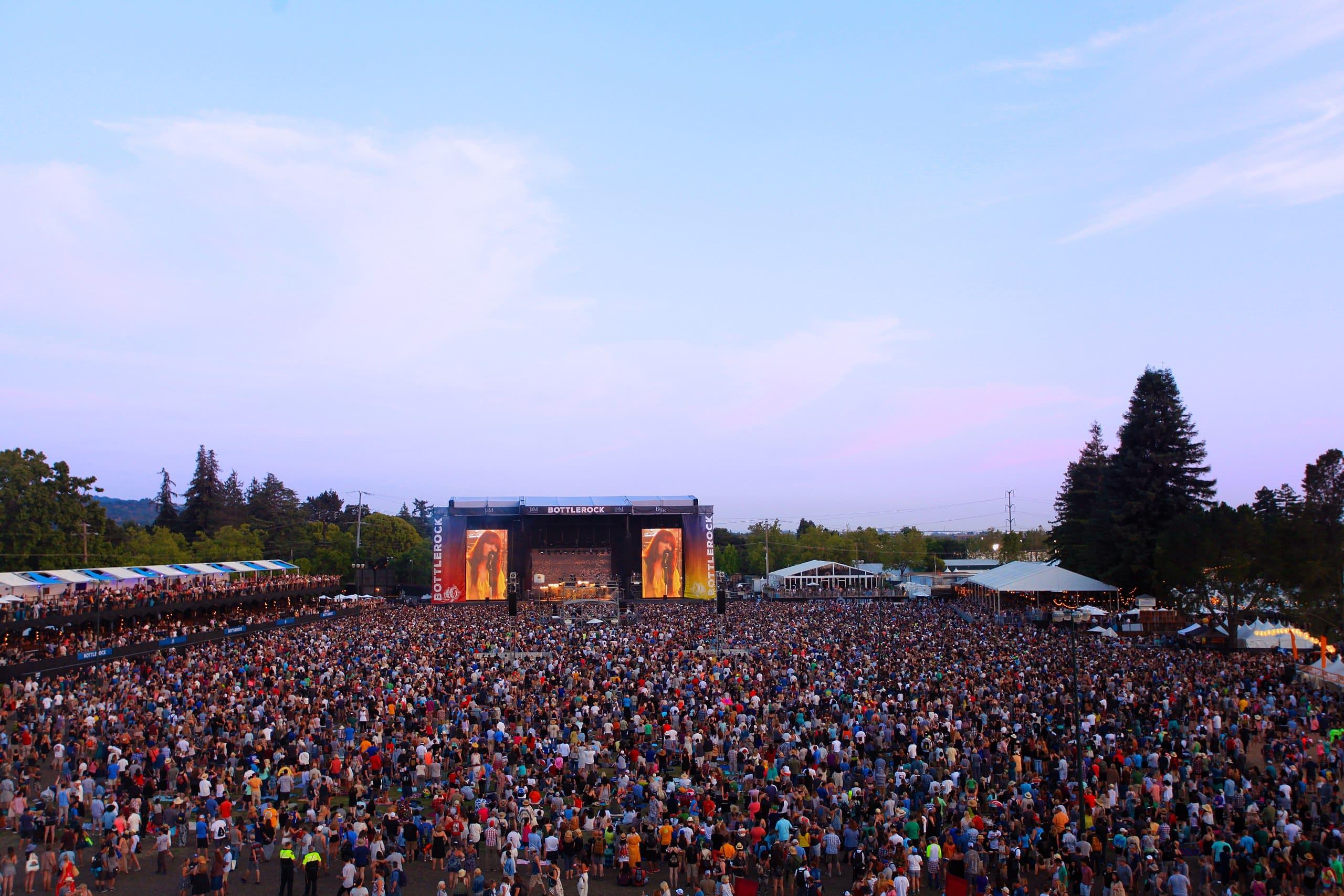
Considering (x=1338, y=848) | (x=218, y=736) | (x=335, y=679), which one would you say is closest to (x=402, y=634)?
(x=335, y=679)

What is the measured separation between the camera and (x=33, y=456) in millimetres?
46406

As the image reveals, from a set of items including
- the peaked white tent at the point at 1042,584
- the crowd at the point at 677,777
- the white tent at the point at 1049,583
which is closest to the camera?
the crowd at the point at 677,777

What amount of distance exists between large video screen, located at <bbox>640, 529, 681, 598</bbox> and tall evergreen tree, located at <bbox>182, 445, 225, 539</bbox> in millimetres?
56245

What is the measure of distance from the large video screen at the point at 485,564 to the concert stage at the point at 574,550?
49mm

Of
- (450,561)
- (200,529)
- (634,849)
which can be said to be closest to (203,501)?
(200,529)

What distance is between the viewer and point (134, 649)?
31969 millimetres

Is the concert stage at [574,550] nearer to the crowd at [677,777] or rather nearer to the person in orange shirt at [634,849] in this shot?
the crowd at [677,777]

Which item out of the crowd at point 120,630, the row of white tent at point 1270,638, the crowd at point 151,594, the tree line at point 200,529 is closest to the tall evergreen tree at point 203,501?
the tree line at point 200,529

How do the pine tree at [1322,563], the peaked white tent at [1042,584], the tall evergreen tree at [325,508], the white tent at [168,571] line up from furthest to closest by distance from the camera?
the tall evergreen tree at [325,508] → the white tent at [168,571] → the peaked white tent at [1042,584] → the pine tree at [1322,563]

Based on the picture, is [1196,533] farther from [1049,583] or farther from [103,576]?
[103,576]

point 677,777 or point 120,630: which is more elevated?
point 120,630

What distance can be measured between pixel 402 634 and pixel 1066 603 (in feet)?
103

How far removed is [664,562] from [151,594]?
101 ft

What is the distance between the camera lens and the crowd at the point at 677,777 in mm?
11680
